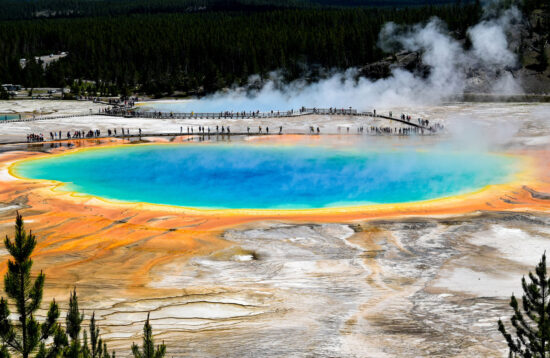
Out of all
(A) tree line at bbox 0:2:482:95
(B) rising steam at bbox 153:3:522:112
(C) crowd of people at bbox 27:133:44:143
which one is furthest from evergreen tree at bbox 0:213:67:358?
(A) tree line at bbox 0:2:482:95

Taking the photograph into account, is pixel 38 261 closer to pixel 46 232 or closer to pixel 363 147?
pixel 46 232

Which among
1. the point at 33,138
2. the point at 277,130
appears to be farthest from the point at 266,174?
the point at 33,138

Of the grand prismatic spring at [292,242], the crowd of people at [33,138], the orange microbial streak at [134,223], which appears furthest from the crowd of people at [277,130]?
the orange microbial streak at [134,223]

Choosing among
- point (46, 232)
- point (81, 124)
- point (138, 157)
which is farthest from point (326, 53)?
point (46, 232)

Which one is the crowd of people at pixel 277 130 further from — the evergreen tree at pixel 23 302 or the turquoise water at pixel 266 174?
the evergreen tree at pixel 23 302

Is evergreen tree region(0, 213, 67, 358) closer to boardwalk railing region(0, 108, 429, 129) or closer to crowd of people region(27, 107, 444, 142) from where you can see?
crowd of people region(27, 107, 444, 142)

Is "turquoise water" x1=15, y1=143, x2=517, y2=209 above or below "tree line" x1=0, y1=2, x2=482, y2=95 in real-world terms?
below

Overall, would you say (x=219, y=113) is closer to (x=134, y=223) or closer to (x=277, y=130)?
(x=277, y=130)
